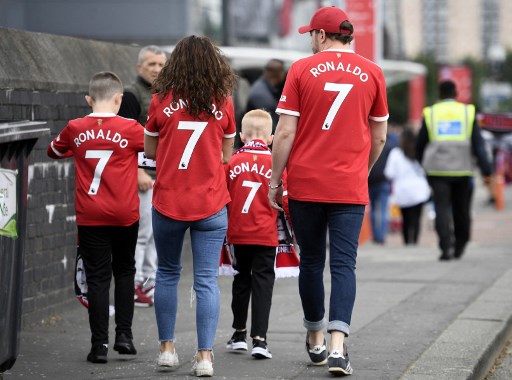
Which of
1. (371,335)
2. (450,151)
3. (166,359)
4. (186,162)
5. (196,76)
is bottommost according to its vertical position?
(371,335)

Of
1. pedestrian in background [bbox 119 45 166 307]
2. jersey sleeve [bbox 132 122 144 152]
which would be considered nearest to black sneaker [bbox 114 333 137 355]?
pedestrian in background [bbox 119 45 166 307]

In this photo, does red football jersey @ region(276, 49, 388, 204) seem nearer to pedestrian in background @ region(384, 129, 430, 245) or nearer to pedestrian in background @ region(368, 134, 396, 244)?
pedestrian in background @ region(384, 129, 430, 245)

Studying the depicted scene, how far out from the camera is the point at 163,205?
6.04 meters

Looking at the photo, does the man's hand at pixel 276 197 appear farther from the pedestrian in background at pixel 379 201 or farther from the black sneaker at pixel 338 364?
the pedestrian in background at pixel 379 201

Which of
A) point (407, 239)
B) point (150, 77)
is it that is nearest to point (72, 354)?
point (150, 77)

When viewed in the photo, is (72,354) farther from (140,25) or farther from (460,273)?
(140,25)

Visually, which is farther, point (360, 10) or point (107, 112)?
point (360, 10)

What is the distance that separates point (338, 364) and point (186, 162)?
1.21 m

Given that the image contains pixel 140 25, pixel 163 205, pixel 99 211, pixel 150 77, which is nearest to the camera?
pixel 163 205

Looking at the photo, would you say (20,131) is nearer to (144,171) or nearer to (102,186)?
(102,186)

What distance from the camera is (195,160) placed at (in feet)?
19.6

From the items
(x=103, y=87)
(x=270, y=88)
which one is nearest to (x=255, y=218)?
(x=103, y=87)

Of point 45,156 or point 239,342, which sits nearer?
point 239,342

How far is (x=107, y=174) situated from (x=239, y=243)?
80 cm
